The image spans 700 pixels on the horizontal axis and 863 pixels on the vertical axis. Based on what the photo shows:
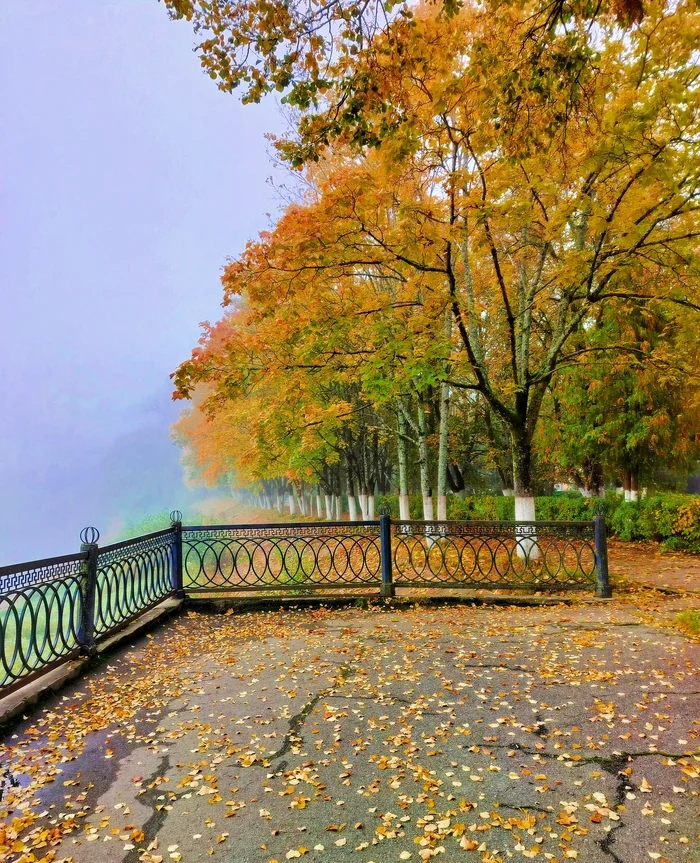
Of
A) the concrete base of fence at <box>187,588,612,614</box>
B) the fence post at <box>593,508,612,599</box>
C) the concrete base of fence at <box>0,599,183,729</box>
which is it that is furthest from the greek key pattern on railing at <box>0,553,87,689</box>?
the fence post at <box>593,508,612,599</box>

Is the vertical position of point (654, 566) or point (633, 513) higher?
point (633, 513)

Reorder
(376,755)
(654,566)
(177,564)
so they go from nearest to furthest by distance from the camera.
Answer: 1. (376,755)
2. (177,564)
3. (654,566)

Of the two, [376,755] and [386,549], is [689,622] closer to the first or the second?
[386,549]

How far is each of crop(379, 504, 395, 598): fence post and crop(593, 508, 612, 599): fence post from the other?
3136 millimetres

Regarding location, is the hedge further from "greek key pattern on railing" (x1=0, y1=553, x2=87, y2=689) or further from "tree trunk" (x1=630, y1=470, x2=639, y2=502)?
"greek key pattern on railing" (x1=0, y1=553, x2=87, y2=689)

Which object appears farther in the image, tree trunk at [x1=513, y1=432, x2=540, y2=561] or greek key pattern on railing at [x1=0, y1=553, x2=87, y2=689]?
tree trunk at [x1=513, y1=432, x2=540, y2=561]

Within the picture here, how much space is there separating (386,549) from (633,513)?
9.11 meters

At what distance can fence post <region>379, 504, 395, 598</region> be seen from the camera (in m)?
8.25

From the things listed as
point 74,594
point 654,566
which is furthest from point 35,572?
point 654,566

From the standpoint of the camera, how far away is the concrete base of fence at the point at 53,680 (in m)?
4.32

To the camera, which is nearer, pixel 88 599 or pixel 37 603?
pixel 37 603

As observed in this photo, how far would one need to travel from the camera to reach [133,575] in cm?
705

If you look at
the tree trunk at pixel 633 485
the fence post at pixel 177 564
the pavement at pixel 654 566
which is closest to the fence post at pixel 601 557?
the pavement at pixel 654 566

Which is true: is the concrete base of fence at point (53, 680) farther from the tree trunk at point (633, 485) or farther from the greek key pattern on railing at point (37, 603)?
the tree trunk at point (633, 485)
